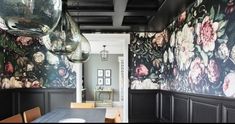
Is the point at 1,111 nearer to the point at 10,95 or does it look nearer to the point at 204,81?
the point at 10,95

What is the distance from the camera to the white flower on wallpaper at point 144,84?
6.40 meters

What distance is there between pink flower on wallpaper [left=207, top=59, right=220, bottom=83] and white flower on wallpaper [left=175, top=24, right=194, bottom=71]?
0.78 metres

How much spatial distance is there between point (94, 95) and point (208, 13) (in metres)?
9.01

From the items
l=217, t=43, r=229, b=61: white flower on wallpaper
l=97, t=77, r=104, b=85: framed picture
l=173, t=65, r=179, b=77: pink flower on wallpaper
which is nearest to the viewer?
l=217, t=43, r=229, b=61: white flower on wallpaper

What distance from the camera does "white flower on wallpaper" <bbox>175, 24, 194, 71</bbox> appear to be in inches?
175

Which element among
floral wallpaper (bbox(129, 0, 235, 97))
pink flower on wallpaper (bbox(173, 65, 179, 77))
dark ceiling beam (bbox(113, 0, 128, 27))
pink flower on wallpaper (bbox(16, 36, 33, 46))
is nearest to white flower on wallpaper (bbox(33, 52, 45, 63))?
pink flower on wallpaper (bbox(16, 36, 33, 46))

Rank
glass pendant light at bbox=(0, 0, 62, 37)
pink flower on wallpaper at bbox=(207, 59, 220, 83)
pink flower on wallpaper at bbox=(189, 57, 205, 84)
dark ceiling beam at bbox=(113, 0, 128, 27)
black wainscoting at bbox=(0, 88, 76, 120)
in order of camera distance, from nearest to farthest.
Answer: glass pendant light at bbox=(0, 0, 62, 37) → pink flower on wallpaper at bbox=(207, 59, 220, 83) → pink flower on wallpaper at bbox=(189, 57, 205, 84) → dark ceiling beam at bbox=(113, 0, 128, 27) → black wainscoting at bbox=(0, 88, 76, 120)

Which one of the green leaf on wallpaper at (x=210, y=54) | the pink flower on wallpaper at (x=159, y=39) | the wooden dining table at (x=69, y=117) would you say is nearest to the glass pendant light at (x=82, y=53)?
the wooden dining table at (x=69, y=117)

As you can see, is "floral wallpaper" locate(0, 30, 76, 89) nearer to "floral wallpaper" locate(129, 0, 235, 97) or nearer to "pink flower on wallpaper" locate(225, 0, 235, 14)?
"floral wallpaper" locate(129, 0, 235, 97)

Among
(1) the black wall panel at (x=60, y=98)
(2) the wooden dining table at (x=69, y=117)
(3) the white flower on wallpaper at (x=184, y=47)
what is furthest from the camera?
(1) the black wall panel at (x=60, y=98)

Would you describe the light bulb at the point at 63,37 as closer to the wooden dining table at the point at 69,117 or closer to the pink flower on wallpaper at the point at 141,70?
the wooden dining table at the point at 69,117

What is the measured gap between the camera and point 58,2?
2.18 m

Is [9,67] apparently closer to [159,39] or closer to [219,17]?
[159,39]

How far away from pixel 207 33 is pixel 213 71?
1.89 feet
